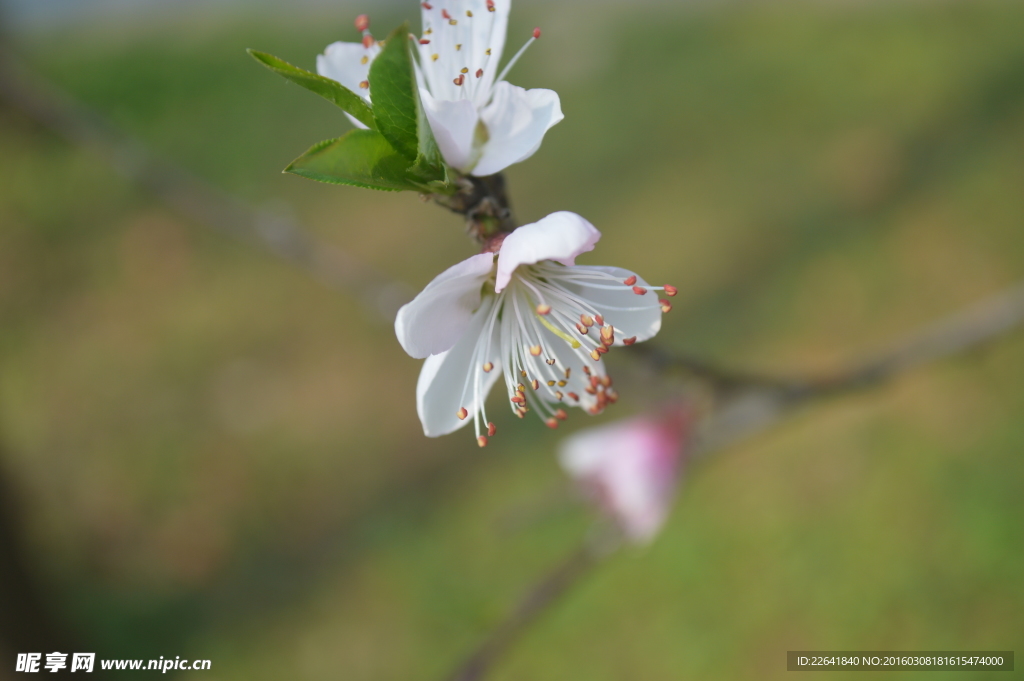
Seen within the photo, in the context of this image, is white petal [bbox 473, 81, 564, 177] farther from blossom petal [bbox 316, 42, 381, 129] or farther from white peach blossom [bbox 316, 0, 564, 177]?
blossom petal [bbox 316, 42, 381, 129]

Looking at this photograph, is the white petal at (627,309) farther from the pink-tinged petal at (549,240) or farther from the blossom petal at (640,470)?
the blossom petal at (640,470)

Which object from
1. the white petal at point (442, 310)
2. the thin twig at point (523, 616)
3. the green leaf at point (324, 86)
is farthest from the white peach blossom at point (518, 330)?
the thin twig at point (523, 616)

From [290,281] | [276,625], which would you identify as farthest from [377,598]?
[290,281]

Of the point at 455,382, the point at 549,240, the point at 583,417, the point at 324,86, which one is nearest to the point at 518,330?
the point at 455,382

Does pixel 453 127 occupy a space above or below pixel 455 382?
above

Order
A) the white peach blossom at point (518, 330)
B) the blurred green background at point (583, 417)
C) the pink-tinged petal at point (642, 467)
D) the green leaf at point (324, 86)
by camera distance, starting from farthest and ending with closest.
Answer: the blurred green background at point (583, 417), the pink-tinged petal at point (642, 467), the white peach blossom at point (518, 330), the green leaf at point (324, 86)

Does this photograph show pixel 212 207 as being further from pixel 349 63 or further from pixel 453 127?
pixel 453 127
